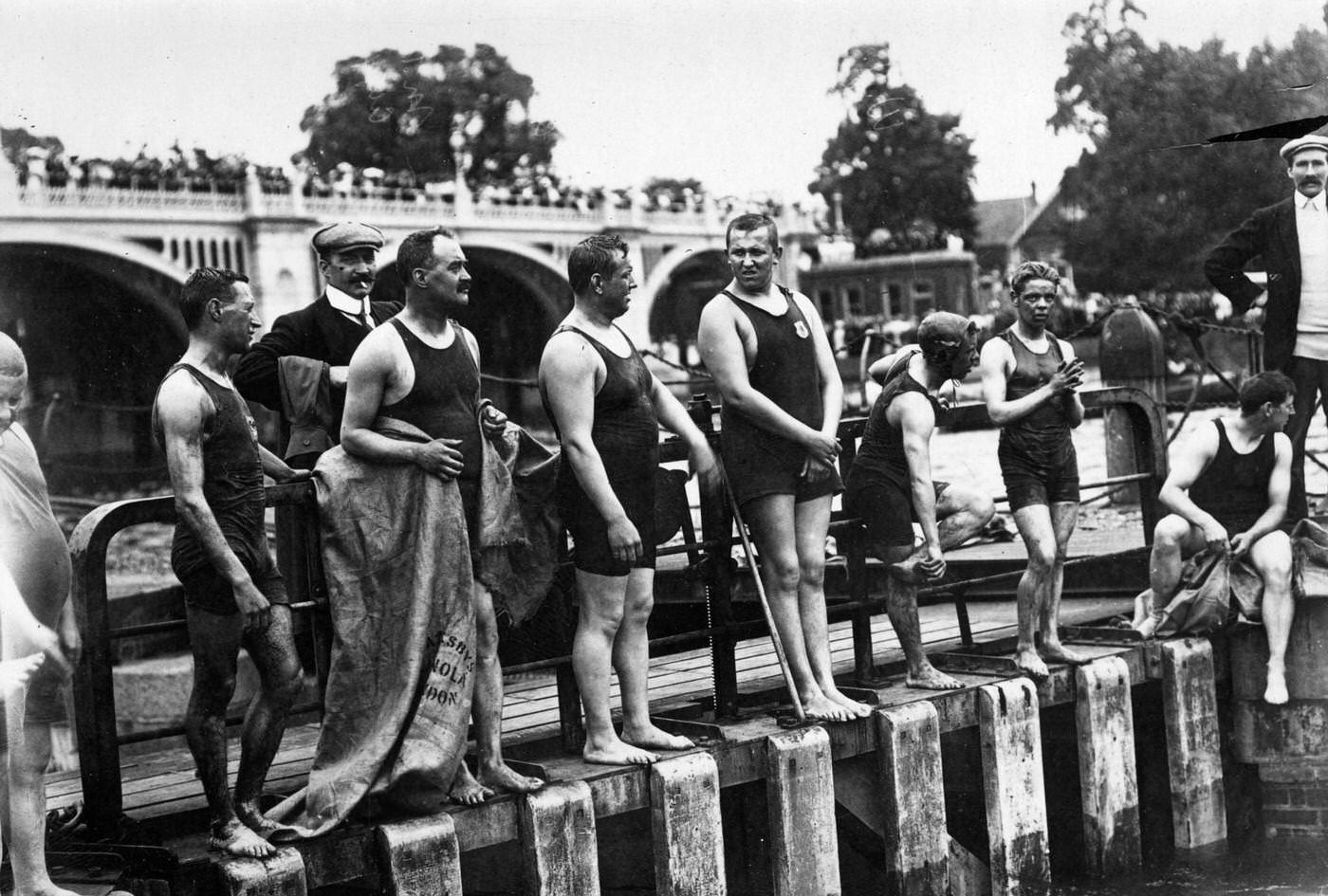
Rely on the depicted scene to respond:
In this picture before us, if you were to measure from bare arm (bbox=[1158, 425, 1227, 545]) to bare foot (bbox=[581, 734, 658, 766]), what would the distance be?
3203 millimetres

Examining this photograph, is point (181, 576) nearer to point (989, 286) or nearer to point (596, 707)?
point (596, 707)

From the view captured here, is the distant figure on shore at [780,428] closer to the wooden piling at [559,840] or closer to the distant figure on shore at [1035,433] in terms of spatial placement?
the distant figure on shore at [1035,433]

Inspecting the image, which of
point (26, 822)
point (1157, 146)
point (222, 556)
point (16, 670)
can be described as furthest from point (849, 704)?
point (1157, 146)

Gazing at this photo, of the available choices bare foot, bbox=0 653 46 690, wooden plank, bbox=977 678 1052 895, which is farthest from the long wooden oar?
bare foot, bbox=0 653 46 690

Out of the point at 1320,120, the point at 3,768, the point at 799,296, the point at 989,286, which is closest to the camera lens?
the point at 3,768

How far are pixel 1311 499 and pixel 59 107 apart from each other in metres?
27.7

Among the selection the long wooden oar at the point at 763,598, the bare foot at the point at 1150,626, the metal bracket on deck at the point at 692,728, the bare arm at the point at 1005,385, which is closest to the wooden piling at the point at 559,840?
the metal bracket on deck at the point at 692,728

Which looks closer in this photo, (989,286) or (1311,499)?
(1311,499)

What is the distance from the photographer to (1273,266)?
8484mm

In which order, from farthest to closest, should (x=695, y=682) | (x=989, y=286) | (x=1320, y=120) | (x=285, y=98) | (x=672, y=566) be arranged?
(x=989, y=286)
(x=285, y=98)
(x=672, y=566)
(x=695, y=682)
(x=1320, y=120)

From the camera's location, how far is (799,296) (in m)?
6.38

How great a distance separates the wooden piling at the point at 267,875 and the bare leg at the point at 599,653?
4.28 feet

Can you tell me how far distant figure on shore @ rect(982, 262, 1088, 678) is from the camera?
7.00 metres

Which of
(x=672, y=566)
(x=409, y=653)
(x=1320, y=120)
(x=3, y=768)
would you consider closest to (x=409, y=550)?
(x=409, y=653)
